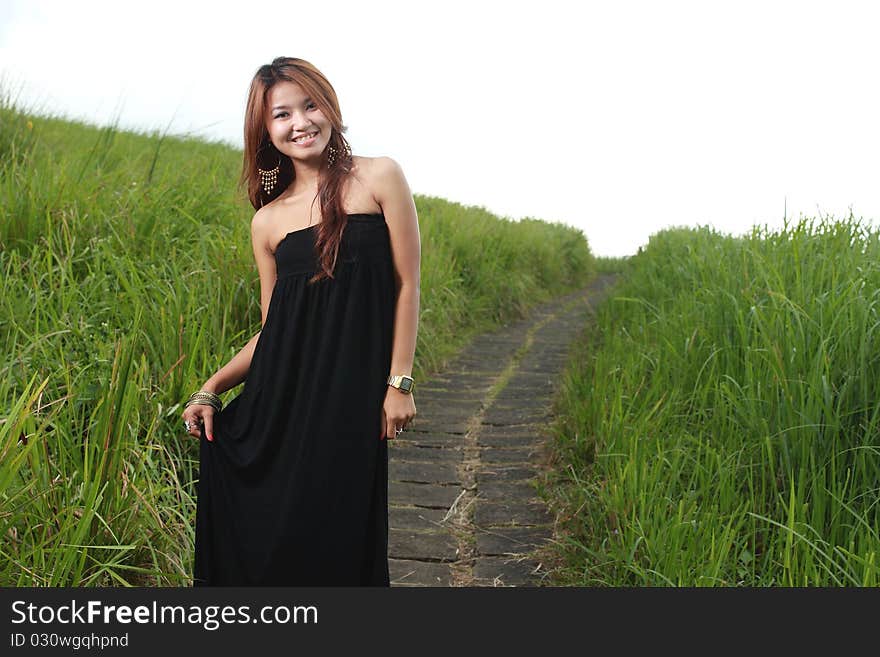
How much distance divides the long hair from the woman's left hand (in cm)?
36

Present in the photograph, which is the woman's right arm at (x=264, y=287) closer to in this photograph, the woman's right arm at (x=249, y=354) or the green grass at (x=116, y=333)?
the woman's right arm at (x=249, y=354)

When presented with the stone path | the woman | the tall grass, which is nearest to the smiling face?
the woman

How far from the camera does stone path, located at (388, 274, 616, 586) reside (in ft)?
11.5

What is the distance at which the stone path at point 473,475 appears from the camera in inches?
138

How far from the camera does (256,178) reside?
2.27 metres

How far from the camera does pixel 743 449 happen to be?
3.33 metres

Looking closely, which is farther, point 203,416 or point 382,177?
point 203,416

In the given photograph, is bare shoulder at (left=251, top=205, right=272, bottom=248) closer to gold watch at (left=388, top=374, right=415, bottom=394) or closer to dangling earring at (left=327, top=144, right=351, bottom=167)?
dangling earring at (left=327, top=144, right=351, bottom=167)

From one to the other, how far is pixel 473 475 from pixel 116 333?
2.09 metres

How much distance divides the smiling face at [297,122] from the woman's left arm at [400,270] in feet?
0.57

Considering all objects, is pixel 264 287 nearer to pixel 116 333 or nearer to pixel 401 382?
pixel 401 382

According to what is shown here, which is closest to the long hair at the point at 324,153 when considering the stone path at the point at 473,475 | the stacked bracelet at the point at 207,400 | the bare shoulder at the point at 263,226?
the bare shoulder at the point at 263,226

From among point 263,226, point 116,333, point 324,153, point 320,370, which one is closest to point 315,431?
point 320,370

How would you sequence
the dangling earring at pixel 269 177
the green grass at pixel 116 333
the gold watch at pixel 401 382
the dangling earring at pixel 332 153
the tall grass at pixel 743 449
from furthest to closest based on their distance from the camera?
the tall grass at pixel 743 449 < the green grass at pixel 116 333 < the dangling earring at pixel 269 177 < the dangling earring at pixel 332 153 < the gold watch at pixel 401 382
